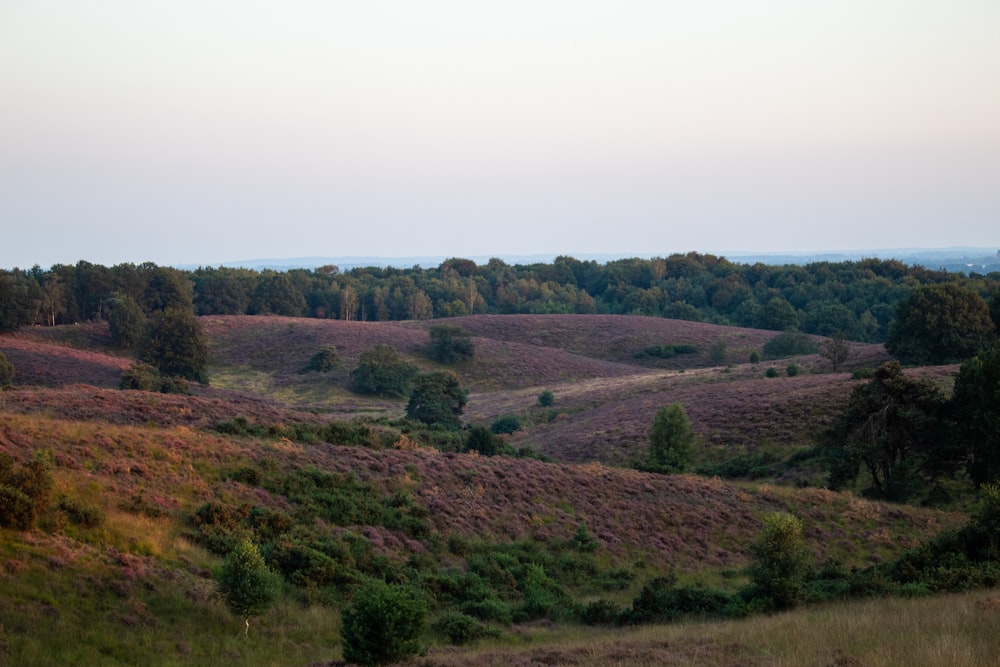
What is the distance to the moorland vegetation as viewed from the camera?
11.8m

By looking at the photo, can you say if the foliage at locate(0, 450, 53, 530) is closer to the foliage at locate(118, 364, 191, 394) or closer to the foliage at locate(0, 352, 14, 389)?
the foliage at locate(118, 364, 191, 394)

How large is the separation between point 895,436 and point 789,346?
4792 cm

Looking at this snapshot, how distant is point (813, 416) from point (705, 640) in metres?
30.0

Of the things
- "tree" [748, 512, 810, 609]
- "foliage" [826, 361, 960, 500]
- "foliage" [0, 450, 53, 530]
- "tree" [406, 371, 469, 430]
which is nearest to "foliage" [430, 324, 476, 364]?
"tree" [406, 371, 469, 430]

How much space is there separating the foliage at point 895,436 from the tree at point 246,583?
80.5 ft

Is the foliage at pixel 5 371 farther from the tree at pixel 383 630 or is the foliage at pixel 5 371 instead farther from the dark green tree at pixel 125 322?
the tree at pixel 383 630

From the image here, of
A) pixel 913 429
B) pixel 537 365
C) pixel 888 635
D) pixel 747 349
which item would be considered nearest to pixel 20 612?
pixel 888 635

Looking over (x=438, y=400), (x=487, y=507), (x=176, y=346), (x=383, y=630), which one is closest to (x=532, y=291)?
(x=176, y=346)

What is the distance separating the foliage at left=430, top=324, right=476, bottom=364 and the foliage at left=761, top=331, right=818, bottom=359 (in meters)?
31.1

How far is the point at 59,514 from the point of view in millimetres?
13805

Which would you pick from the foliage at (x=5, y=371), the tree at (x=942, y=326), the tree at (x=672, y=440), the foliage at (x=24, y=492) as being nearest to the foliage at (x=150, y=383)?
the foliage at (x=5, y=371)

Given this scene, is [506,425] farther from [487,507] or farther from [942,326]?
[942,326]

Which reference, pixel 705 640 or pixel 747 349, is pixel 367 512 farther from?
pixel 747 349

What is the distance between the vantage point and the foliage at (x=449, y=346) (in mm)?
75375
